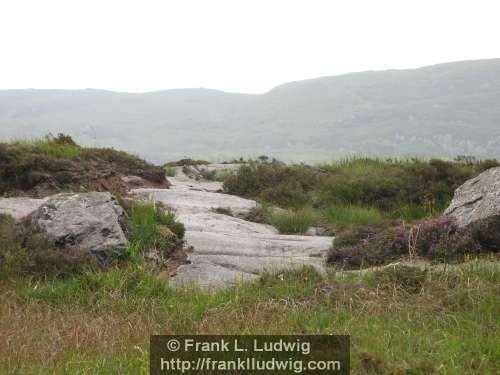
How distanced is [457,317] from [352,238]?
4.19m

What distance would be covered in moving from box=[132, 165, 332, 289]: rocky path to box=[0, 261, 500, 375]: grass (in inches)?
30.7

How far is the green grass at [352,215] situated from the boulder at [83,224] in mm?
5680

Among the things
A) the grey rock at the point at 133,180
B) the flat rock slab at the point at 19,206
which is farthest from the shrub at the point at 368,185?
the flat rock slab at the point at 19,206

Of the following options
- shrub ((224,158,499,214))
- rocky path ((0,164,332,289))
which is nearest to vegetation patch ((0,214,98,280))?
rocky path ((0,164,332,289))

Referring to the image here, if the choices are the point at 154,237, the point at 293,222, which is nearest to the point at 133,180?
the point at 293,222

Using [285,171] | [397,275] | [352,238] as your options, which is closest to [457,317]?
[397,275]

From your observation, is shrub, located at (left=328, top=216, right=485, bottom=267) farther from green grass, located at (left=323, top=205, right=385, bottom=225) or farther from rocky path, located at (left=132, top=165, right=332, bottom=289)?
green grass, located at (left=323, top=205, right=385, bottom=225)

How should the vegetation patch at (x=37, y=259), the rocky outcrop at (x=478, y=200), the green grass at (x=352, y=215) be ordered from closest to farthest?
the vegetation patch at (x=37, y=259)
the rocky outcrop at (x=478, y=200)
the green grass at (x=352, y=215)

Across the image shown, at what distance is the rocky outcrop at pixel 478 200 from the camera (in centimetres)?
925

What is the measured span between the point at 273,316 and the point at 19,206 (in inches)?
259

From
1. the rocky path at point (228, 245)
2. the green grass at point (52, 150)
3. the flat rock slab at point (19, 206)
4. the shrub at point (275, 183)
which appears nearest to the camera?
the rocky path at point (228, 245)

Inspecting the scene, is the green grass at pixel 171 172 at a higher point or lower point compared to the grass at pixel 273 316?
higher

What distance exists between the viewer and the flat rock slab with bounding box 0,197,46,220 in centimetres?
991

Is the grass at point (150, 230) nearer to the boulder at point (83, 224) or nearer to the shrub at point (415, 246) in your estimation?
the boulder at point (83, 224)
